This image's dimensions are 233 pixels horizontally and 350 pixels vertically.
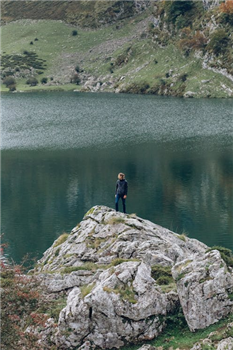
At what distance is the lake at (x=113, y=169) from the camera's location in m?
51.1

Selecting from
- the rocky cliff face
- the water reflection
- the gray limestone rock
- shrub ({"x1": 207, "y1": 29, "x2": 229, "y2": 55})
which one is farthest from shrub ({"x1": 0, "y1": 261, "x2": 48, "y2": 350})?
shrub ({"x1": 207, "y1": 29, "x2": 229, "y2": 55})

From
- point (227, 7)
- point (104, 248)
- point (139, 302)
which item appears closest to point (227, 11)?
point (227, 7)

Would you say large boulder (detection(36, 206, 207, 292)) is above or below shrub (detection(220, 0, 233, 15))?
below

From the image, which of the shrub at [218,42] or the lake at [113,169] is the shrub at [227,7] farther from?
the lake at [113,169]

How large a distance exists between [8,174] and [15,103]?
309 feet

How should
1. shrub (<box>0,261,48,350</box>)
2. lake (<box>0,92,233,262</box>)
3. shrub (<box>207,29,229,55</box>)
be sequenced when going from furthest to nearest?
1. shrub (<box>207,29,229,55</box>)
2. lake (<box>0,92,233,262</box>)
3. shrub (<box>0,261,48,350</box>)

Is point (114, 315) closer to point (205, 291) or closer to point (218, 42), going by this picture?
point (205, 291)

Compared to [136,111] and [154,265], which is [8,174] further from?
[136,111]

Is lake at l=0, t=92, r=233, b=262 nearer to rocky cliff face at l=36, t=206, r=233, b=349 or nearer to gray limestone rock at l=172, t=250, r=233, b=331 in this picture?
rocky cliff face at l=36, t=206, r=233, b=349

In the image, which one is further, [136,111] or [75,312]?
[136,111]

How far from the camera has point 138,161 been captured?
75.8m

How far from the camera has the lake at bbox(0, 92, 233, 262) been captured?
51.1 meters

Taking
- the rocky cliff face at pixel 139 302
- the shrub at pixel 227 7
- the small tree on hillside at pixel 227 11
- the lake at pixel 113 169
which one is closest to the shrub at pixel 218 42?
the small tree on hillside at pixel 227 11

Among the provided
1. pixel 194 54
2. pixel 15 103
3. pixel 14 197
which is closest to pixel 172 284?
pixel 14 197
